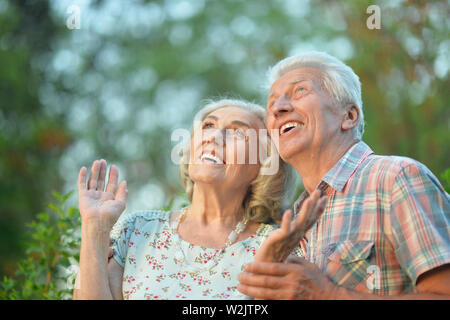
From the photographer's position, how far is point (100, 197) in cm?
214

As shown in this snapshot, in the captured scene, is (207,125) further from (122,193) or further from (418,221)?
(418,221)

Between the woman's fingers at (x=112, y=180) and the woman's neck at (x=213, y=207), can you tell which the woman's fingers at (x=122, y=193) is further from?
the woman's neck at (x=213, y=207)

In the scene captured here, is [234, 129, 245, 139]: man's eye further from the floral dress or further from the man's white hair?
the floral dress

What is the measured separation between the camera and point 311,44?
8492 mm

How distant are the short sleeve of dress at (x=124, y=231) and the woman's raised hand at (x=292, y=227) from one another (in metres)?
0.78

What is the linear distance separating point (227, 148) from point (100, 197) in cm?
65

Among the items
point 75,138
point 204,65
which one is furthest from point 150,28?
point 75,138

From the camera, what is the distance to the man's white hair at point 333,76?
91.3 inches

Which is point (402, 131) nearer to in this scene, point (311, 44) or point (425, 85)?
point (425, 85)

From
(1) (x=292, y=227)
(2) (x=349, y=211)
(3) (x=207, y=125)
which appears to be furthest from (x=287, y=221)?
(3) (x=207, y=125)

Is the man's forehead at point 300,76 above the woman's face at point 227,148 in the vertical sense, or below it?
above
